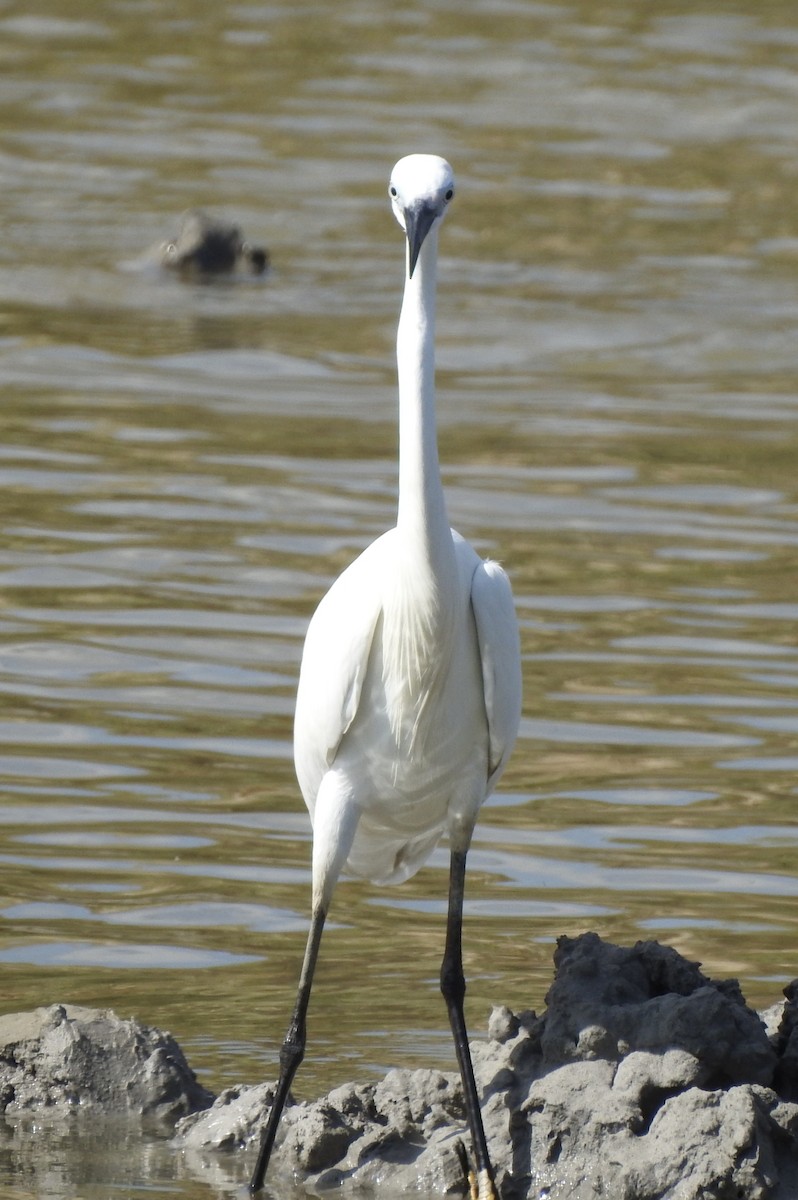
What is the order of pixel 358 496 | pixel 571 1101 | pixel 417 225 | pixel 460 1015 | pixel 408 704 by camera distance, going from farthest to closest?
pixel 358 496
pixel 460 1015
pixel 408 704
pixel 571 1101
pixel 417 225

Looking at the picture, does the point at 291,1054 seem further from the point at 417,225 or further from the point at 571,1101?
the point at 417,225

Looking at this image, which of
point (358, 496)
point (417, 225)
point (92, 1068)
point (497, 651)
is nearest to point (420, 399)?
point (417, 225)

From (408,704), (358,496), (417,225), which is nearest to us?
(417,225)

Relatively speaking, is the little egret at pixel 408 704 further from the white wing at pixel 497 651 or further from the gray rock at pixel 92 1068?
the gray rock at pixel 92 1068

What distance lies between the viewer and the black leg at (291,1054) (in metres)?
5.71

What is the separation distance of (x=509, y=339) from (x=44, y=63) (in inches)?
396

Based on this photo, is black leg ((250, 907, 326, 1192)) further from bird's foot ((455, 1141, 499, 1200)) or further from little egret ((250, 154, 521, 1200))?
bird's foot ((455, 1141, 499, 1200))

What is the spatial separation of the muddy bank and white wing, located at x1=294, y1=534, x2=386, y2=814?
0.77m

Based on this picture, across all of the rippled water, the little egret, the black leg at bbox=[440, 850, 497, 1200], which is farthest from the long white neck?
the rippled water

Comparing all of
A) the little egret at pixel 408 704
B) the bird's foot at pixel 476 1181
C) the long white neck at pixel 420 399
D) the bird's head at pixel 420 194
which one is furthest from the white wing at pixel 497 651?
the bird's foot at pixel 476 1181

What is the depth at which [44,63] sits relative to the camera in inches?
969

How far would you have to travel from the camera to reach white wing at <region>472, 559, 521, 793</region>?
229 inches

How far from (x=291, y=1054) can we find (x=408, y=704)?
90 cm

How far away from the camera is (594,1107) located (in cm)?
544
